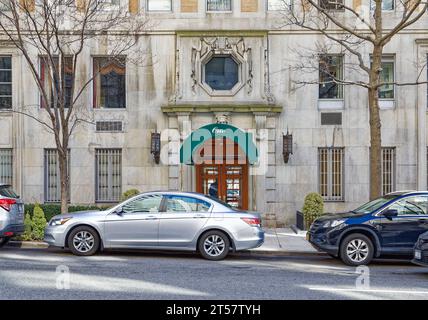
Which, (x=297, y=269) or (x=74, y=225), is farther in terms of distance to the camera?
(x=74, y=225)

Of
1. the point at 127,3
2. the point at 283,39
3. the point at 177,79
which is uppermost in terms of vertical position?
the point at 127,3

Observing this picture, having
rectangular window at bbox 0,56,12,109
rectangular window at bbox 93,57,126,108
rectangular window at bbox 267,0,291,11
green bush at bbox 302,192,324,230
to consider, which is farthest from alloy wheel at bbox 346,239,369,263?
rectangular window at bbox 0,56,12,109

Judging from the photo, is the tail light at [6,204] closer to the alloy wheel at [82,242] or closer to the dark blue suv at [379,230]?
the alloy wheel at [82,242]

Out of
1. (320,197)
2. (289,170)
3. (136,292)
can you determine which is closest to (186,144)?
(289,170)

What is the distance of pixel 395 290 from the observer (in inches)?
329

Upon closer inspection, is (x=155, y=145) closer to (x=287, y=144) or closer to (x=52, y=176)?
(x=52, y=176)

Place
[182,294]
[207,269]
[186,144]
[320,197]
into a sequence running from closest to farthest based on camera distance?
[182,294], [207,269], [320,197], [186,144]

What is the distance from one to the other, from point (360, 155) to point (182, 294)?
12.0 m

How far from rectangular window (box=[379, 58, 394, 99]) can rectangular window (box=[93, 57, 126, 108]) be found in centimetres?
929

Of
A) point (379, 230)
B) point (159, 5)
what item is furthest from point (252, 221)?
point (159, 5)

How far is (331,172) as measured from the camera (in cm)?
1836

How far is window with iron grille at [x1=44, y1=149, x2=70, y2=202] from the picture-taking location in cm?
1854

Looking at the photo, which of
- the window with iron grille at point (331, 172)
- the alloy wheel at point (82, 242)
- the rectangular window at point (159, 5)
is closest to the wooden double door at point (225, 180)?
the window with iron grille at point (331, 172)

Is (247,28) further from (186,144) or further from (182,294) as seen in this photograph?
(182,294)
